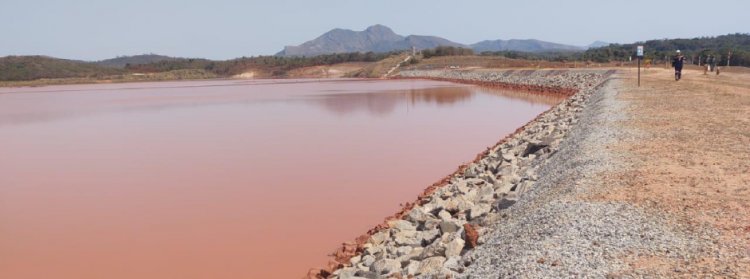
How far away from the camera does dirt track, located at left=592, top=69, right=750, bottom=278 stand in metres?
4.21

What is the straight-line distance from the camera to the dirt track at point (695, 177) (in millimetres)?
4215

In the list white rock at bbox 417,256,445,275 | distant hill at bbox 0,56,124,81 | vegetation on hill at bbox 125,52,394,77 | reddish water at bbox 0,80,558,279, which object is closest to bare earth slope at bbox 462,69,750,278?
white rock at bbox 417,256,445,275

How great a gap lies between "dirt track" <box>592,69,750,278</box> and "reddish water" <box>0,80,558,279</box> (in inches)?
154

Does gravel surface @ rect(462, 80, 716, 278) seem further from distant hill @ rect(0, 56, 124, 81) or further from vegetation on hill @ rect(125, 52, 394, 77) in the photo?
distant hill @ rect(0, 56, 124, 81)

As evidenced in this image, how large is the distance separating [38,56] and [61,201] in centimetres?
11244

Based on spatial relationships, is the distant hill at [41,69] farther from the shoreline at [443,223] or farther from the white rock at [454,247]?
the white rock at [454,247]

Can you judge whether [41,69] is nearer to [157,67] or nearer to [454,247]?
[157,67]

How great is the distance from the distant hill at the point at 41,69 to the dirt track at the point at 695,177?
322ft

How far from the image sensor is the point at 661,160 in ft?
24.9

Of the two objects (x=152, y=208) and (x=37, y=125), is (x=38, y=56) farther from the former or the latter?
(x=152, y=208)

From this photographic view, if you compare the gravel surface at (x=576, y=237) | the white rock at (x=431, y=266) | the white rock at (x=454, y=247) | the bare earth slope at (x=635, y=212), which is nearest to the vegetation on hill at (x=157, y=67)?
the bare earth slope at (x=635, y=212)

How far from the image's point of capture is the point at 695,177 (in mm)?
6617

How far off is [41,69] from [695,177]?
109473 millimetres

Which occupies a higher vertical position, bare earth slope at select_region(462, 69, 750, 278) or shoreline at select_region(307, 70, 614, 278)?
bare earth slope at select_region(462, 69, 750, 278)
